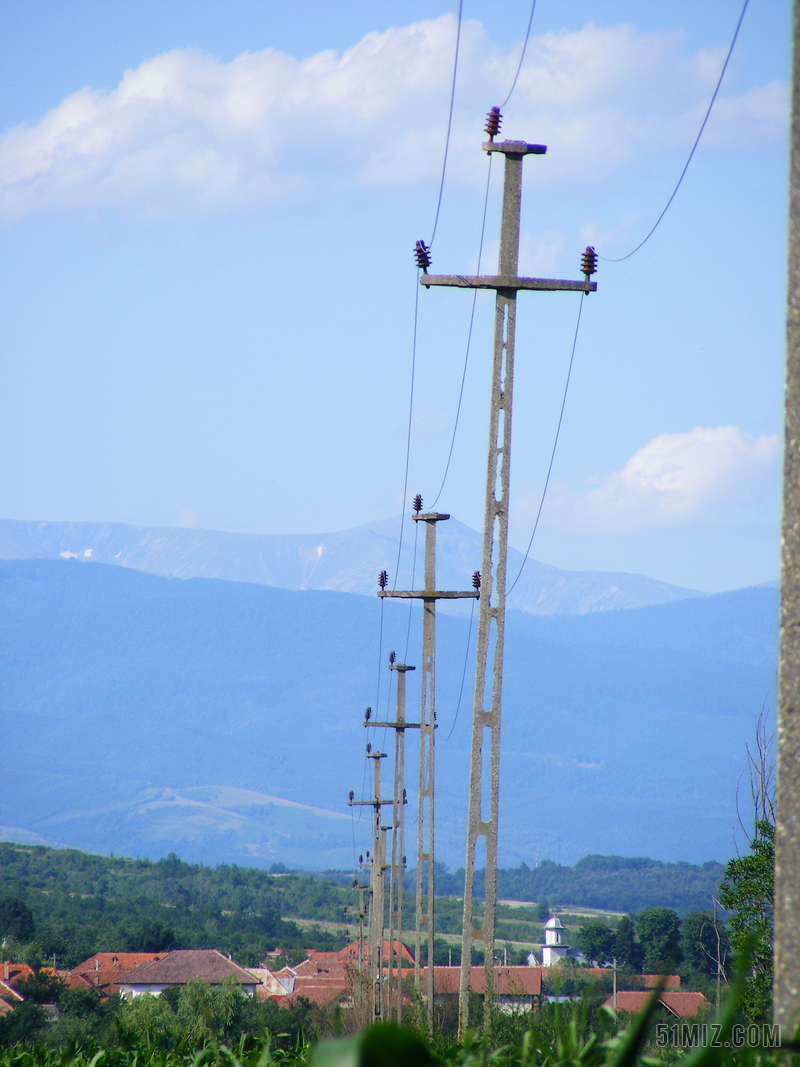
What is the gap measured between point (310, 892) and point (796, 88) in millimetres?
165707

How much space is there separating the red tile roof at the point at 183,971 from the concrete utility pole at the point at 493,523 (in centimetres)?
5920

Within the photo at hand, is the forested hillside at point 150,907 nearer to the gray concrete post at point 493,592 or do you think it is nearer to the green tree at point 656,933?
the green tree at point 656,933

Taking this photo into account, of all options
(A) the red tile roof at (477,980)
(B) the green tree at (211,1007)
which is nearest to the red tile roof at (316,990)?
(B) the green tree at (211,1007)

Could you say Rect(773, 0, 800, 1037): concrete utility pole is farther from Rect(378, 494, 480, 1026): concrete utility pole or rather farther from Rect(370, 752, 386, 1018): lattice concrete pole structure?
Rect(370, 752, 386, 1018): lattice concrete pole structure

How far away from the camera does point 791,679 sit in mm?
4566

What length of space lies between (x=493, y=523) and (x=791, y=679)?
7825 millimetres

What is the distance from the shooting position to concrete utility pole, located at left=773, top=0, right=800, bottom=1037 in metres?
4.44

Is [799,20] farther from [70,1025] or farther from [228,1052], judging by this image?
[70,1025]

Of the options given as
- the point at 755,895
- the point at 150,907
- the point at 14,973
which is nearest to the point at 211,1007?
the point at 14,973

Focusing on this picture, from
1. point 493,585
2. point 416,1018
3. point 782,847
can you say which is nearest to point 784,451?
point 782,847

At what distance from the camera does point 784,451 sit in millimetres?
4762

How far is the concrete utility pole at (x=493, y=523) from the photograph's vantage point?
1234 centimetres

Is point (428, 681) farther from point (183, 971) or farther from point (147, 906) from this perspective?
point (147, 906)

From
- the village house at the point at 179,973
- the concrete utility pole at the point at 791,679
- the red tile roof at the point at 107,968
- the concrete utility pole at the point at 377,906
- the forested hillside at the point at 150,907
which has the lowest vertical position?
the forested hillside at the point at 150,907
